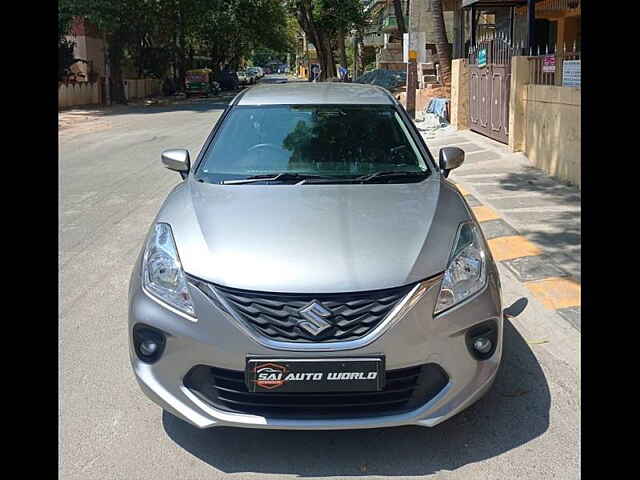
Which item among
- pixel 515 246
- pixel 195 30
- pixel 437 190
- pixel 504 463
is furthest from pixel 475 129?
pixel 195 30

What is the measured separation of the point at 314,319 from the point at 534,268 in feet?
12.2

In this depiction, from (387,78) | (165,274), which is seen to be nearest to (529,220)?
(165,274)

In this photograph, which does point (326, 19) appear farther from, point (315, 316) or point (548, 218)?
point (315, 316)

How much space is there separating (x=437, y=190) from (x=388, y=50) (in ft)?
144

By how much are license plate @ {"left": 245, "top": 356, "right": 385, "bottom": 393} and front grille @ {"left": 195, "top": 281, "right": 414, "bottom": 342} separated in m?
0.10

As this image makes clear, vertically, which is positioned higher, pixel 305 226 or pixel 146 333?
pixel 305 226

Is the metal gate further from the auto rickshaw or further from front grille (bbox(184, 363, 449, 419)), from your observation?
the auto rickshaw

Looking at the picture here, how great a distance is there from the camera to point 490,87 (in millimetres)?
15047

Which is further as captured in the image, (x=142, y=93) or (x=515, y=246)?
(x=142, y=93)

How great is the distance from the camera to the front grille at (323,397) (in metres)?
3.27

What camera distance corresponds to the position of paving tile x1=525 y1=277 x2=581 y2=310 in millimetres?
5504

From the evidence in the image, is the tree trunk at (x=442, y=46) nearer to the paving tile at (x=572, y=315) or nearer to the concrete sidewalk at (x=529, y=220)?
the concrete sidewalk at (x=529, y=220)

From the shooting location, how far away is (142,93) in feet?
141

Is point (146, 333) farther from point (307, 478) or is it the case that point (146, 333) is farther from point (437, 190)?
point (437, 190)
